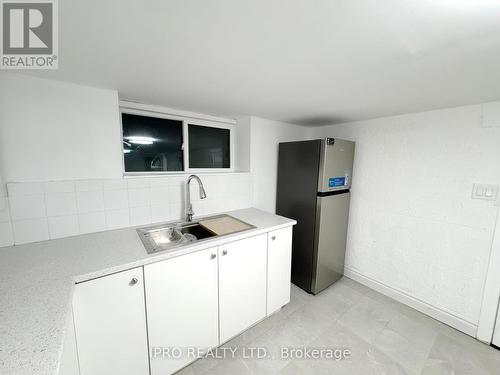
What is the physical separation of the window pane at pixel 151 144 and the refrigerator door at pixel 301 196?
117cm

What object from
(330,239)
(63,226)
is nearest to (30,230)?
(63,226)

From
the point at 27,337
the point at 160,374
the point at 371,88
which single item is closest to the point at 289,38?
the point at 371,88

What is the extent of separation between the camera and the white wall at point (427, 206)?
155 centimetres

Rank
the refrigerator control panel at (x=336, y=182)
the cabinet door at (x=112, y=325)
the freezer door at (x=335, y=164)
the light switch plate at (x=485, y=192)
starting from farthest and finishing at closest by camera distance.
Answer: the refrigerator control panel at (x=336, y=182) → the freezer door at (x=335, y=164) → the light switch plate at (x=485, y=192) → the cabinet door at (x=112, y=325)

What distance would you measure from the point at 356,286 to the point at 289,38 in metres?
2.52

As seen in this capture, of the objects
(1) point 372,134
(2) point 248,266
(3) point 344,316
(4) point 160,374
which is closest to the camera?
(4) point 160,374

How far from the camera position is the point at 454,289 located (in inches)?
66.2

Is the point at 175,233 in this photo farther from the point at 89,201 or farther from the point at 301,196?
the point at 301,196

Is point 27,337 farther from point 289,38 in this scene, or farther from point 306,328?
point 306,328

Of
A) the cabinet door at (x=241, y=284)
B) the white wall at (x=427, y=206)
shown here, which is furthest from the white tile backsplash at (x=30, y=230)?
the white wall at (x=427, y=206)

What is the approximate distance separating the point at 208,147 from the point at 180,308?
5.04 feet

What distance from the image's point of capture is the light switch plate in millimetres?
1476

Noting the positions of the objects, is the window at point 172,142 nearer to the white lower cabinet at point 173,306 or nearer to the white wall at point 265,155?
the white wall at point 265,155

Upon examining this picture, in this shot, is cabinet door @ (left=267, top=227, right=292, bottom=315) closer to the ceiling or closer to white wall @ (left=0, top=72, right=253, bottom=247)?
white wall @ (left=0, top=72, right=253, bottom=247)
